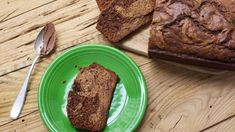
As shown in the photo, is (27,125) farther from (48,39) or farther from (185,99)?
(185,99)

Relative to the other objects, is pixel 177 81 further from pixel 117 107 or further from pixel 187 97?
pixel 117 107

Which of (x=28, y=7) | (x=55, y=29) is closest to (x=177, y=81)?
(x=55, y=29)

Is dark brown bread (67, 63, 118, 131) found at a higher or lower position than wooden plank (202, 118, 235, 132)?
higher

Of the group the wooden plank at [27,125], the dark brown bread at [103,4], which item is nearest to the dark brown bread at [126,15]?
the dark brown bread at [103,4]

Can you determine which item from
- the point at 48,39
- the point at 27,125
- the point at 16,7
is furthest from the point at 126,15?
the point at 27,125

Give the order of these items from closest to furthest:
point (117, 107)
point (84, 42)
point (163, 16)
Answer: point (163, 16)
point (117, 107)
point (84, 42)

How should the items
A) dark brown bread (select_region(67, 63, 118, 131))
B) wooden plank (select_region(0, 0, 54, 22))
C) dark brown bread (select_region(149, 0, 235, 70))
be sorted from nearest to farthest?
1. dark brown bread (select_region(149, 0, 235, 70))
2. dark brown bread (select_region(67, 63, 118, 131))
3. wooden plank (select_region(0, 0, 54, 22))

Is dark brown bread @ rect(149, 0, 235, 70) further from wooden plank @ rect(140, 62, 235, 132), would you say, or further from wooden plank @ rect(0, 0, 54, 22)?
wooden plank @ rect(0, 0, 54, 22)

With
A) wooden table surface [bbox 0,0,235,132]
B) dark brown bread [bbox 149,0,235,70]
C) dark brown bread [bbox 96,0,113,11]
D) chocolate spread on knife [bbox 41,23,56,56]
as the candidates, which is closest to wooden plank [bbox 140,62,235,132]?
wooden table surface [bbox 0,0,235,132]
